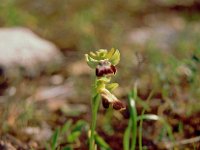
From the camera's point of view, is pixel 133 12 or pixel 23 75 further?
pixel 133 12

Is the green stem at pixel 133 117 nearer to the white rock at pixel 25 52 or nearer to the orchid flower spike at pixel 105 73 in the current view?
the orchid flower spike at pixel 105 73

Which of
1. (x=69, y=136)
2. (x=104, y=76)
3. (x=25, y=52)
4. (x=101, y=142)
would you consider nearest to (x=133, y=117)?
(x=101, y=142)

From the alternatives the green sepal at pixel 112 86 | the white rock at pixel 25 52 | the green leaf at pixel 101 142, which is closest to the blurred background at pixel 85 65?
the white rock at pixel 25 52

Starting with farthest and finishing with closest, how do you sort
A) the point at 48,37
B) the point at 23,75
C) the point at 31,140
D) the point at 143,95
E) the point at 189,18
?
1. the point at 189,18
2. the point at 48,37
3. the point at 23,75
4. the point at 143,95
5. the point at 31,140

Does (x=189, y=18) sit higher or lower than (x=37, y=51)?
lower

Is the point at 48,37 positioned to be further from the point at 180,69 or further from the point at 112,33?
the point at 180,69

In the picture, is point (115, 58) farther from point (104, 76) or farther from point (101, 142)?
point (101, 142)

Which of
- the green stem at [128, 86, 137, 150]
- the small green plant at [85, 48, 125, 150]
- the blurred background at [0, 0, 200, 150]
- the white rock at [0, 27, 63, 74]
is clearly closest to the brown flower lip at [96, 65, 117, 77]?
the small green plant at [85, 48, 125, 150]

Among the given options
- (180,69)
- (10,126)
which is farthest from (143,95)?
→ (10,126)
